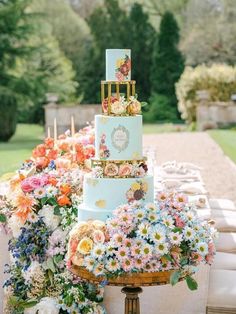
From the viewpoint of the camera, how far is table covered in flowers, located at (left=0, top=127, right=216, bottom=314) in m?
4.59

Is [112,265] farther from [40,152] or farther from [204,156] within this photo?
[204,156]

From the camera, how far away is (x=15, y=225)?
4672 millimetres

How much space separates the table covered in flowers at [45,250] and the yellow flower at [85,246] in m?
0.68

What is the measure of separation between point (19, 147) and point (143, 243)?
1624 centimetres

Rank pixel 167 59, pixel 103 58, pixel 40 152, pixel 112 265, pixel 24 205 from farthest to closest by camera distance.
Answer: pixel 103 58, pixel 167 59, pixel 40 152, pixel 24 205, pixel 112 265

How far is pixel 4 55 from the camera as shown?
23.9m

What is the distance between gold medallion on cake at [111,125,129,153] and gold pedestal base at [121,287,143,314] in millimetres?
754

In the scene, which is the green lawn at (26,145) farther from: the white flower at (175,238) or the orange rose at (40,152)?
the white flower at (175,238)

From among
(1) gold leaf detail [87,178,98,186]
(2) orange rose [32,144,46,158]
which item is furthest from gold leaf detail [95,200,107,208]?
(2) orange rose [32,144,46,158]

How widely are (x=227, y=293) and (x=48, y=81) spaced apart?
2018 centimetres

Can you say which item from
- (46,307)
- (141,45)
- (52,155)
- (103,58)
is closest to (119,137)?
(46,307)

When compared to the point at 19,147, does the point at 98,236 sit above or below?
above

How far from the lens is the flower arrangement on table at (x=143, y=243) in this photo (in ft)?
12.4

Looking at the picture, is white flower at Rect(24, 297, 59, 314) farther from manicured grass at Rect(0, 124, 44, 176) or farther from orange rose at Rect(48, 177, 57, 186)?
manicured grass at Rect(0, 124, 44, 176)
